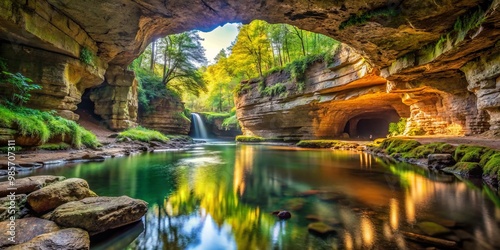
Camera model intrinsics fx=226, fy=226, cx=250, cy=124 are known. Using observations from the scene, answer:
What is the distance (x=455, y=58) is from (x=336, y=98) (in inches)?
321

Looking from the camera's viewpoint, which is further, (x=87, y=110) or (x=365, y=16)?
(x=87, y=110)

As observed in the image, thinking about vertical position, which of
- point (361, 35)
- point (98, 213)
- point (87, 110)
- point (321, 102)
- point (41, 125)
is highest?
point (361, 35)

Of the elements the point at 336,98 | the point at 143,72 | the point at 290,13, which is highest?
the point at 143,72

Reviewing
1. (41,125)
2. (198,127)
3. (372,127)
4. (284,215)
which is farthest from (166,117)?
(372,127)

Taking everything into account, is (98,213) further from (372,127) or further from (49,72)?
(372,127)

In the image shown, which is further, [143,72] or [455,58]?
[143,72]

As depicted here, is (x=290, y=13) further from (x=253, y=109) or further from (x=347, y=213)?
(x=253, y=109)

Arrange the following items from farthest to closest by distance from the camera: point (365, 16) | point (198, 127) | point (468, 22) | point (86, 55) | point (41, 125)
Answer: point (198, 127)
point (86, 55)
point (41, 125)
point (365, 16)
point (468, 22)

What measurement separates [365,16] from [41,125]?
39.9ft

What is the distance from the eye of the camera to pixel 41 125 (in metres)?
8.61

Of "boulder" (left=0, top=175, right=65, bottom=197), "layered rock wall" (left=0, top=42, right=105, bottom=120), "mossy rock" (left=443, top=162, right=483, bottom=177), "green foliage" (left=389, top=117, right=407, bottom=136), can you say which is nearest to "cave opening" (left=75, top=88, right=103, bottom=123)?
"layered rock wall" (left=0, top=42, right=105, bottom=120)

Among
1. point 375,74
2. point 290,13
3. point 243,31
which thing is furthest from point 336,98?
point 243,31

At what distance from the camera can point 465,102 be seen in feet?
35.8

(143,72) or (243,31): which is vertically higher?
(243,31)
